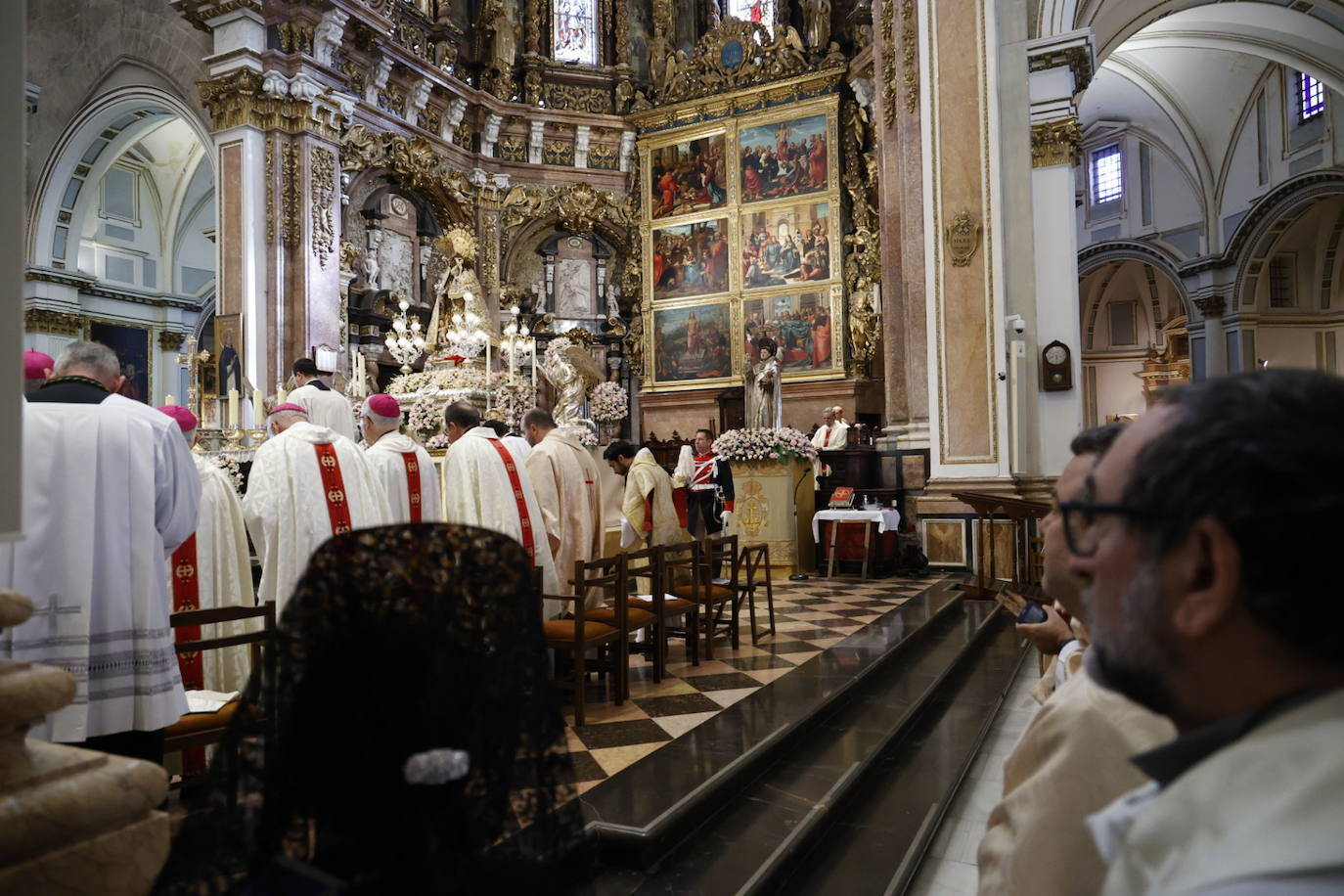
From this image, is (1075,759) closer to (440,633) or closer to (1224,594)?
(1224,594)

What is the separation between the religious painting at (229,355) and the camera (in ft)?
37.7

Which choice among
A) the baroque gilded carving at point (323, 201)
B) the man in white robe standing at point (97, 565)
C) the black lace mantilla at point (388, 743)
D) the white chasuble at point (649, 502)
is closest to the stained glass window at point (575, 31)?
the baroque gilded carving at point (323, 201)

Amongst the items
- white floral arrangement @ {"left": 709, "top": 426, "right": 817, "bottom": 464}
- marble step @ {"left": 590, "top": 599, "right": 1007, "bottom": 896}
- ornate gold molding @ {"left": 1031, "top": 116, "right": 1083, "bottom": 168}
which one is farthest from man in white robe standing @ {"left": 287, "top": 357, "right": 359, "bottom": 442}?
ornate gold molding @ {"left": 1031, "top": 116, "right": 1083, "bottom": 168}

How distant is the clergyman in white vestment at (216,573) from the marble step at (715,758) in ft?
6.93

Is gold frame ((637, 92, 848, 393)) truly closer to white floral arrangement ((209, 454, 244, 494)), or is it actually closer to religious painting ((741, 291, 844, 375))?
religious painting ((741, 291, 844, 375))

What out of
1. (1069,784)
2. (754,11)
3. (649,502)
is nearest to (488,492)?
(649,502)

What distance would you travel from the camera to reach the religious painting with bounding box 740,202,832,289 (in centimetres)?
1648

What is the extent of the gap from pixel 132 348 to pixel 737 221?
12.5m

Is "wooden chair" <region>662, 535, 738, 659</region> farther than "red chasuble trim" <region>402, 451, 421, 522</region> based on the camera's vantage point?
Yes

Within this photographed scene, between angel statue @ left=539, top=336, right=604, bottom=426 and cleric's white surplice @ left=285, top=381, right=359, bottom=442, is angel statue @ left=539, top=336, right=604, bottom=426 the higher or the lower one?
the higher one

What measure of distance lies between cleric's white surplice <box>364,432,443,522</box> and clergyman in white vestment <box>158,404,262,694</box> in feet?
2.80

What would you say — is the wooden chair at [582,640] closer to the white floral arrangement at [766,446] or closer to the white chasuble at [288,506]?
the white chasuble at [288,506]

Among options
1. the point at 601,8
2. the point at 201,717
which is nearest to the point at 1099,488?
the point at 201,717

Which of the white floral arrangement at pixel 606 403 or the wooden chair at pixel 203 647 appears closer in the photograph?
the wooden chair at pixel 203 647
